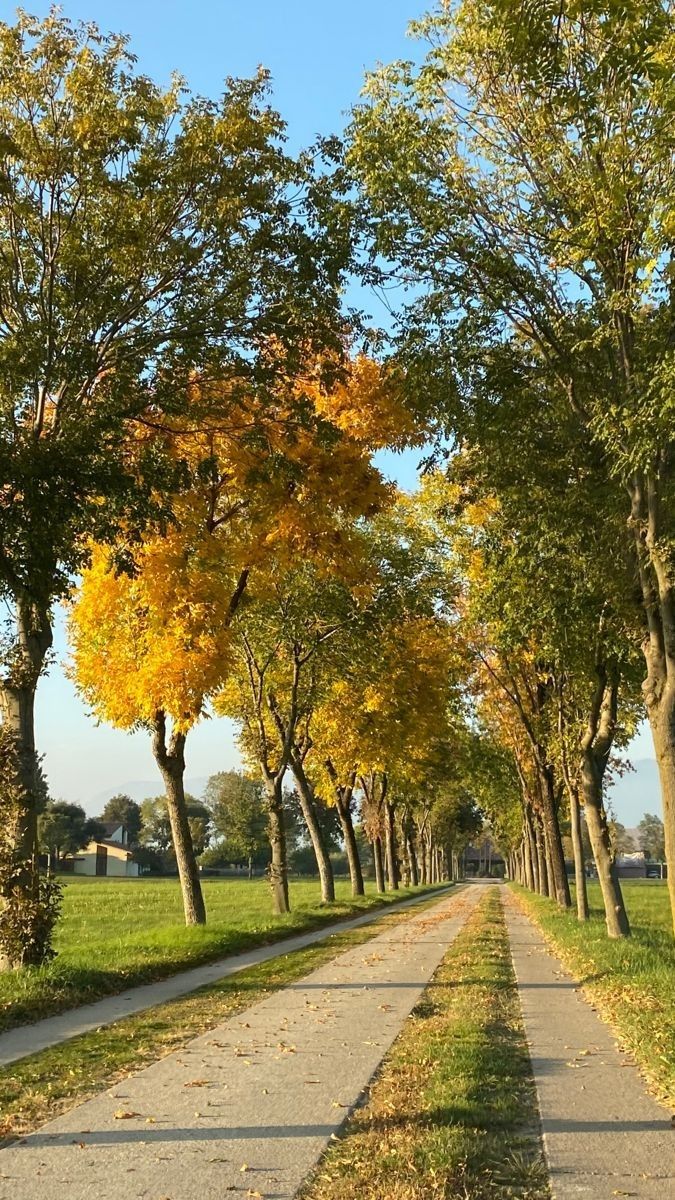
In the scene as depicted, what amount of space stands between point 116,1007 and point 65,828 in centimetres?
11306

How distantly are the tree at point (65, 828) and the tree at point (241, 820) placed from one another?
60.0 ft

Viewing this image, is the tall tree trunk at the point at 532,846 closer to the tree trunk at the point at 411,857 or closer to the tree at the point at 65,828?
the tree trunk at the point at 411,857

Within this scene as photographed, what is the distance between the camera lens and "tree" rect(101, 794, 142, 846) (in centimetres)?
15788

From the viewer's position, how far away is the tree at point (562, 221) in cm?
814

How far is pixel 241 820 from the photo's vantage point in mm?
112500

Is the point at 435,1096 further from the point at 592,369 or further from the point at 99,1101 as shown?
the point at 592,369

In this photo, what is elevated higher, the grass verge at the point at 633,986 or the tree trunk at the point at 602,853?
the tree trunk at the point at 602,853

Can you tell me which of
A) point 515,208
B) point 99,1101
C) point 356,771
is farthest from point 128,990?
point 356,771

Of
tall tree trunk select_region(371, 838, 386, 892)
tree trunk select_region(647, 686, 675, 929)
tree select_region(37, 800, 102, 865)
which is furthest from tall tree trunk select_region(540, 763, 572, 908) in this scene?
tree select_region(37, 800, 102, 865)

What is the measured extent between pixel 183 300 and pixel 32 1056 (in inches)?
331

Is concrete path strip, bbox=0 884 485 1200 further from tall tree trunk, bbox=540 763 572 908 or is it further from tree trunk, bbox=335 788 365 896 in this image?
tree trunk, bbox=335 788 365 896

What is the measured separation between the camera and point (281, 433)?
1368 centimetres

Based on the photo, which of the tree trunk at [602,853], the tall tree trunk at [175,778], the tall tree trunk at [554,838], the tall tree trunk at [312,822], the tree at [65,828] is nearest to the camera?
the tree trunk at [602,853]

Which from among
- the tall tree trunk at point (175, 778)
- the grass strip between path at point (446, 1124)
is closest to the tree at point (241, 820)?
the tall tree trunk at point (175, 778)
